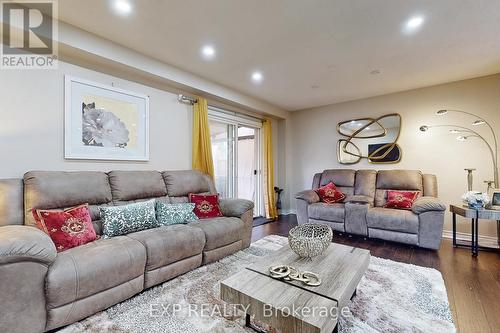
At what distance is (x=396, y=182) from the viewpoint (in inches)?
153

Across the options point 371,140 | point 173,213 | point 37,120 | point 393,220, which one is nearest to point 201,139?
point 173,213

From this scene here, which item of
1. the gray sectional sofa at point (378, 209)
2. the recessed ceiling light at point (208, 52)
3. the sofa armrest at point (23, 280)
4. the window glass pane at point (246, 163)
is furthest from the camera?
the window glass pane at point (246, 163)

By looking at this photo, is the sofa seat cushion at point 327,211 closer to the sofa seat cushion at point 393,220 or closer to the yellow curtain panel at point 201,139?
the sofa seat cushion at point 393,220

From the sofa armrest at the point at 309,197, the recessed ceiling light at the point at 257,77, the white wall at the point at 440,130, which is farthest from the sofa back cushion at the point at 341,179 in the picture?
the recessed ceiling light at the point at 257,77

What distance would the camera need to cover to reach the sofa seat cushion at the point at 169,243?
2.00 metres

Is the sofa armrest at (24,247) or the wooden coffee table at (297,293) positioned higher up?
the sofa armrest at (24,247)

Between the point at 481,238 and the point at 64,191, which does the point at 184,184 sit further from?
the point at 481,238

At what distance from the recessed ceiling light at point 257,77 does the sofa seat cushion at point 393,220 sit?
8.53 feet

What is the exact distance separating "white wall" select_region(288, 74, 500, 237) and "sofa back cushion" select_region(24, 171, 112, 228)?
13.7 ft

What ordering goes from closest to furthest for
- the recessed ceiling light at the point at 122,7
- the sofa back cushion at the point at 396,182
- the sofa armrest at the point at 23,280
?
the sofa armrest at the point at 23,280
the recessed ceiling light at the point at 122,7
the sofa back cushion at the point at 396,182

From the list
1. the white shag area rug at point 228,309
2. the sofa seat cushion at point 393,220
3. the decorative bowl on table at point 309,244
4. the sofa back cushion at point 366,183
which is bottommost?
the white shag area rug at point 228,309

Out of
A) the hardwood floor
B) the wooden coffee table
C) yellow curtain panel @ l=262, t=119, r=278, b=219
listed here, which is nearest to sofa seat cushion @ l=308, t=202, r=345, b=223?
the hardwood floor

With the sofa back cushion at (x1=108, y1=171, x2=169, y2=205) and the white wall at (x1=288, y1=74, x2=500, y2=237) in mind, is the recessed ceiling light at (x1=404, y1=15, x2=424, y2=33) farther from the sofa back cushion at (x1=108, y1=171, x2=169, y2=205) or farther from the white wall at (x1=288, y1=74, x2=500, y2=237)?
the sofa back cushion at (x1=108, y1=171, x2=169, y2=205)

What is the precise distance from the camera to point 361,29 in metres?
2.32
